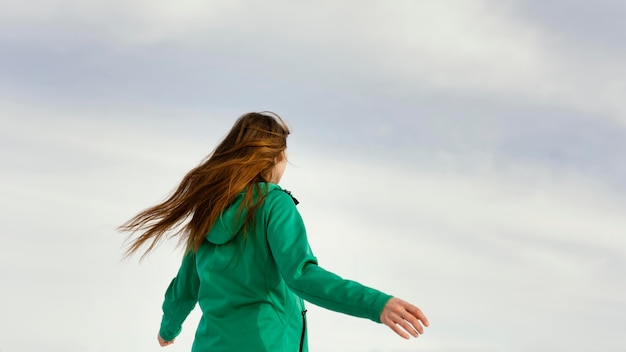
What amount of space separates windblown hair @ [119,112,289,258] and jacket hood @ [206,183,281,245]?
19mm

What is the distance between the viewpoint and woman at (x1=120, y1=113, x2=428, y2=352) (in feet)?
12.5

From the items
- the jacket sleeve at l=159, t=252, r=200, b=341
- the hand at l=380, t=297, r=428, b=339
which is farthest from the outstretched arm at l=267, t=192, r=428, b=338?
the jacket sleeve at l=159, t=252, r=200, b=341

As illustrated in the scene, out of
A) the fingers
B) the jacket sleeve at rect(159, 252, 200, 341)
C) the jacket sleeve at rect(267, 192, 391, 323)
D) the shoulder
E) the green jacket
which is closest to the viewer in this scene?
the fingers

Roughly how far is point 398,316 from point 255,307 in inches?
35.2

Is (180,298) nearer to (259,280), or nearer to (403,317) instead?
(259,280)

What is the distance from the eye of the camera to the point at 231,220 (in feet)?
13.2

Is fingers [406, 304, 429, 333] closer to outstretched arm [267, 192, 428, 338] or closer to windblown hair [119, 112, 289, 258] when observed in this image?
outstretched arm [267, 192, 428, 338]

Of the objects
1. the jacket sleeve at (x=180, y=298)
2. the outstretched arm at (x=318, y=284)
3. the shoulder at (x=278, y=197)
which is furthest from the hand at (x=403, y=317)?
the jacket sleeve at (x=180, y=298)

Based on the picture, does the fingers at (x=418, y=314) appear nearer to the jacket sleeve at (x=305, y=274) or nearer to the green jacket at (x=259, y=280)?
the jacket sleeve at (x=305, y=274)

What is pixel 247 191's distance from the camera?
4043mm

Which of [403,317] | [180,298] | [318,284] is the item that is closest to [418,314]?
[403,317]

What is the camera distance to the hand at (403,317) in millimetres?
3225

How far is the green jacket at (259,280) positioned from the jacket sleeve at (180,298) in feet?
1.43

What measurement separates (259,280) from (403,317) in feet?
2.98
